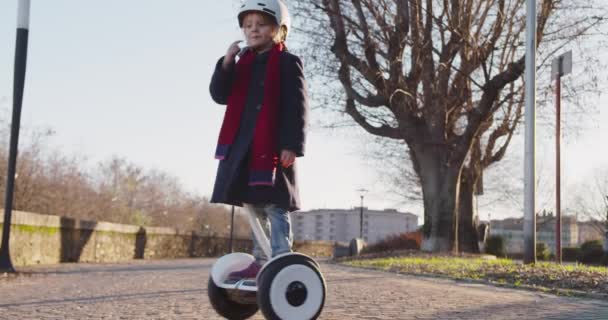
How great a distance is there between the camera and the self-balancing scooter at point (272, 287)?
3256mm

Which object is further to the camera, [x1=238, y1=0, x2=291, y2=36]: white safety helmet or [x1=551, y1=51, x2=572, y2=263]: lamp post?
[x1=551, y1=51, x2=572, y2=263]: lamp post

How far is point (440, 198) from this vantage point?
1559cm

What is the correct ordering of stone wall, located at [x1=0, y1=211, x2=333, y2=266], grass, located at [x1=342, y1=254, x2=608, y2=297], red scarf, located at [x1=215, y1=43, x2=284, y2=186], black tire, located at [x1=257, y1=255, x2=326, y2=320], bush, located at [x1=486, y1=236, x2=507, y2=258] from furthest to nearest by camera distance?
bush, located at [x1=486, y1=236, x2=507, y2=258] < stone wall, located at [x1=0, y1=211, x2=333, y2=266] < grass, located at [x1=342, y1=254, x2=608, y2=297] < red scarf, located at [x1=215, y1=43, x2=284, y2=186] < black tire, located at [x1=257, y1=255, x2=326, y2=320]

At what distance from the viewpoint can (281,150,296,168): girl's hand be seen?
11.3 ft

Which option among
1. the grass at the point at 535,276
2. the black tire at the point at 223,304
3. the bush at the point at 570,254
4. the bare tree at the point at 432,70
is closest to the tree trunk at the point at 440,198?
the bare tree at the point at 432,70

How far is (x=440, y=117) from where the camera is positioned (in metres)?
15.1

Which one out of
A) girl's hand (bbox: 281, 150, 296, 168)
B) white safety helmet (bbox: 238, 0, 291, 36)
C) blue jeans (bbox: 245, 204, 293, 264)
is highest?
white safety helmet (bbox: 238, 0, 291, 36)

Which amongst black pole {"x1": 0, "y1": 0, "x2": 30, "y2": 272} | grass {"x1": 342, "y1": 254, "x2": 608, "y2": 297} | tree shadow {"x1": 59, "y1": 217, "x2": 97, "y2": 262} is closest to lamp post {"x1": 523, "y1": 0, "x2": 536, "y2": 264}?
grass {"x1": 342, "y1": 254, "x2": 608, "y2": 297}

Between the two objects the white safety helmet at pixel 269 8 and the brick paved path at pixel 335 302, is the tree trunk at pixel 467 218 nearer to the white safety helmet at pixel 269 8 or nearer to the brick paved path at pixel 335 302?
the brick paved path at pixel 335 302

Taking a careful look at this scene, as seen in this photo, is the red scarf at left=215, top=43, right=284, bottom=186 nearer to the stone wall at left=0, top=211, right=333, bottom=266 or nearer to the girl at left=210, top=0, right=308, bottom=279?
the girl at left=210, top=0, right=308, bottom=279

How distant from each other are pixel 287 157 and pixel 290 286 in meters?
0.64

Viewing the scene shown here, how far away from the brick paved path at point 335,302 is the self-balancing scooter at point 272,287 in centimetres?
57

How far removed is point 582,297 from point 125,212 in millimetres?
29247

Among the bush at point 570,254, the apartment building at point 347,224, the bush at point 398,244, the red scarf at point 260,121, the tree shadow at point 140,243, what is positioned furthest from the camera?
the apartment building at point 347,224
